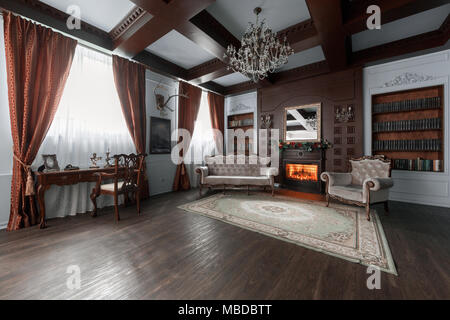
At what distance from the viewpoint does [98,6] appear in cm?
284

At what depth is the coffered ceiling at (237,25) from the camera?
2.66 meters

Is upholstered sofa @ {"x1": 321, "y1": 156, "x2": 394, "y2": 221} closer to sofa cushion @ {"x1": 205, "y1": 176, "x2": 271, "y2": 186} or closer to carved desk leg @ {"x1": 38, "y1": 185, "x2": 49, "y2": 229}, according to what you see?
sofa cushion @ {"x1": 205, "y1": 176, "x2": 271, "y2": 186}

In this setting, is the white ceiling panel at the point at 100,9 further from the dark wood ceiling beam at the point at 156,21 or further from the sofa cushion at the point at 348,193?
the sofa cushion at the point at 348,193

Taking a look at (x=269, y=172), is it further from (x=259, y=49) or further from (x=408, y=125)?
(x=408, y=125)

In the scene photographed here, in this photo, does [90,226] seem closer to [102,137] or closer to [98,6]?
[102,137]

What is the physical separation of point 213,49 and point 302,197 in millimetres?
3965

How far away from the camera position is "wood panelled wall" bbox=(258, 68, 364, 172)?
4523mm

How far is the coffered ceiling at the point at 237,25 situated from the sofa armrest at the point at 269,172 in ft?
8.82

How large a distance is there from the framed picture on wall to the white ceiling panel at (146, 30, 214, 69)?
5.16 ft

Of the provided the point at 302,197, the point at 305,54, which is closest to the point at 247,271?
the point at 302,197

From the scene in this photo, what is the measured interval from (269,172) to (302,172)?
138 cm

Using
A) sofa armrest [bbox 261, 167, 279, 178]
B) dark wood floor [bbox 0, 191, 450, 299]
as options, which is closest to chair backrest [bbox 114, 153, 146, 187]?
dark wood floor [bbox 0, 191, 450, 299]

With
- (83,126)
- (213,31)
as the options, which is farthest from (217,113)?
(83,126)

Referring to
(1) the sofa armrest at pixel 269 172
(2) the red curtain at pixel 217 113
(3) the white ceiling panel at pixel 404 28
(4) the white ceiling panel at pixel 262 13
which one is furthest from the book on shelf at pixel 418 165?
(2) the red curtain at pixel 217 113
